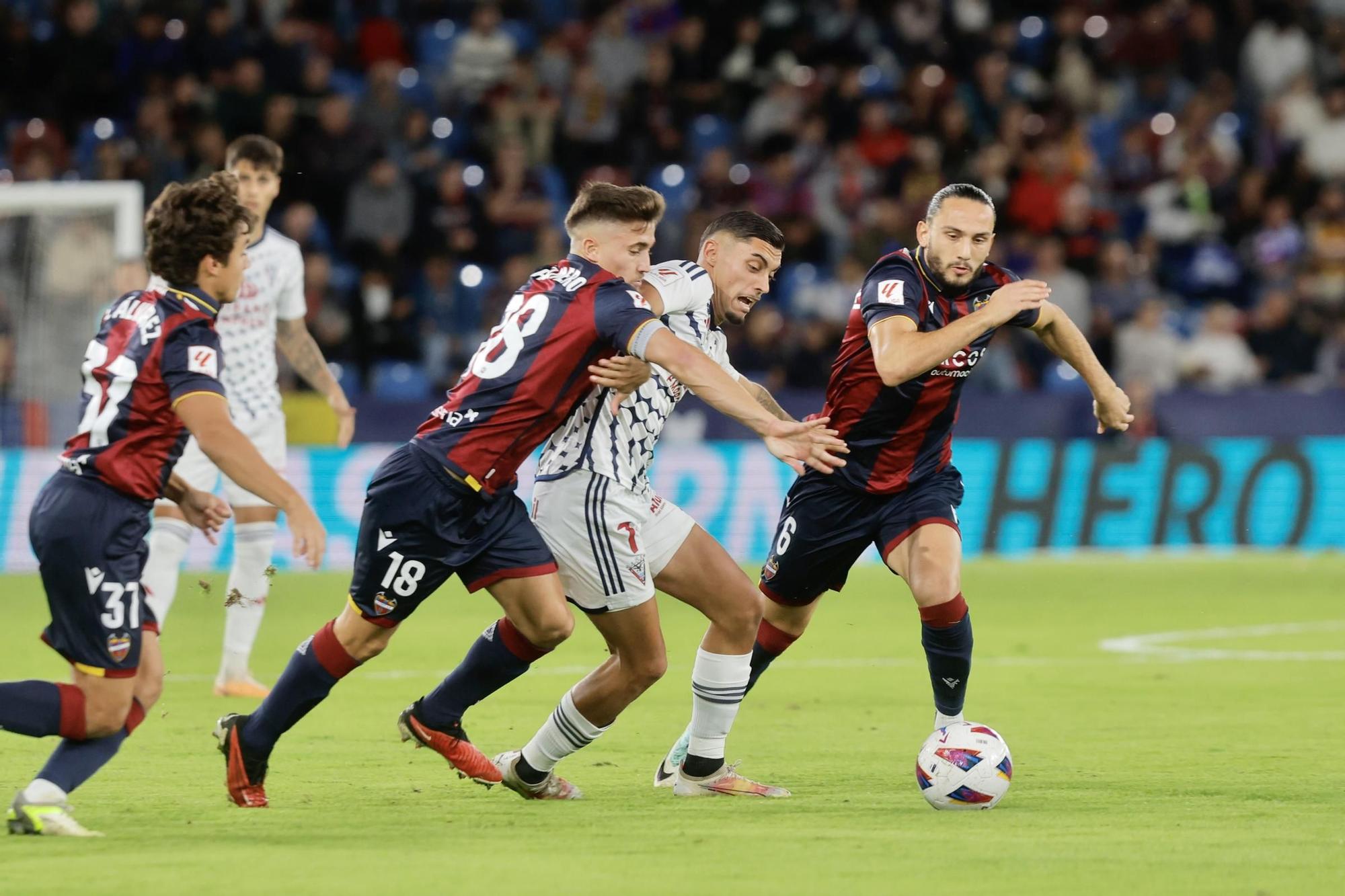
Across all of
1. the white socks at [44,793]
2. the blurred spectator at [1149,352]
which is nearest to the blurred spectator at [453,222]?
the blurred spectator at [1149,352]

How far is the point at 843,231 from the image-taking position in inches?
801

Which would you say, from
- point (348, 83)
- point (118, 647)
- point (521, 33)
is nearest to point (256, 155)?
point (118, 647)

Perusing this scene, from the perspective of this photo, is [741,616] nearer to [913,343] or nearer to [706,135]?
[913,343]

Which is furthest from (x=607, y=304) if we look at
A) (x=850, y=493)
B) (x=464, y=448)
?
(x=850, y=493)

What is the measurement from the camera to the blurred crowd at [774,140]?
18.7 m

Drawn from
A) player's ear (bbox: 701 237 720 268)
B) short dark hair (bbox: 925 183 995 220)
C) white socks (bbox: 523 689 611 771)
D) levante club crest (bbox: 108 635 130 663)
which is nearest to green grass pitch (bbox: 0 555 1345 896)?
white socks (bbox: 523 689 611 771)

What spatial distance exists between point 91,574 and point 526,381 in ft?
4.95

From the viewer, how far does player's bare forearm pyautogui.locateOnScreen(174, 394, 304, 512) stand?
5.63 metres

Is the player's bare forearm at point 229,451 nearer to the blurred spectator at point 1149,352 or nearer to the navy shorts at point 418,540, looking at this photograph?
the navy shorts at point 418,540

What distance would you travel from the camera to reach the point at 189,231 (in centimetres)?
593

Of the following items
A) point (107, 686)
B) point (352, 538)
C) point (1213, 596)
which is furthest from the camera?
point (352, 538)

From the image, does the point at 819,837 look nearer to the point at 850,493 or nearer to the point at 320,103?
the point at 850,493

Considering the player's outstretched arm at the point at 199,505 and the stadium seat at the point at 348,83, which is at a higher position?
the stadium seat at the point at 348,83

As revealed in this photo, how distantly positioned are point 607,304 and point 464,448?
668mm
